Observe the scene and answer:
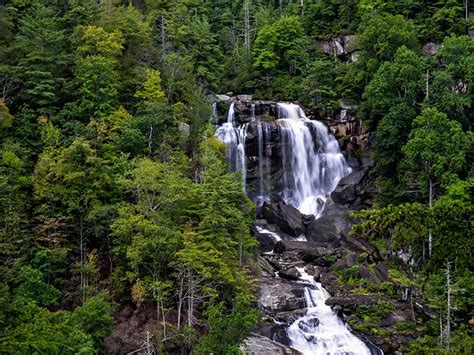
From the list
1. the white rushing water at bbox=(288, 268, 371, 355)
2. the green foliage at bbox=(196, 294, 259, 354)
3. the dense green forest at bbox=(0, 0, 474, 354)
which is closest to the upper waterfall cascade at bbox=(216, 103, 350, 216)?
the dense green forest at bbox=(0, 0, 474, 354)

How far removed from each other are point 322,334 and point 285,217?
13.2m

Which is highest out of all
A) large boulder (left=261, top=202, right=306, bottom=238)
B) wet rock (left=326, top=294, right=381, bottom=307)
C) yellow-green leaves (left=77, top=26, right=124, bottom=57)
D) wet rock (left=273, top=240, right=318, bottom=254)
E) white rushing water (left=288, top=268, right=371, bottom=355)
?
yellow-green leaves (left=77, top=26, right=124, bottom=57)

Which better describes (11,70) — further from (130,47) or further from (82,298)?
(82,298)

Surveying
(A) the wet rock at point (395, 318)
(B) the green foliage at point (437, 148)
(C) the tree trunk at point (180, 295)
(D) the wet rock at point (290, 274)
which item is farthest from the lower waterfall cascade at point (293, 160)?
(C) the tree trunk at point (180, 295)

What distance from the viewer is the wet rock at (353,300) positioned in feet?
82.5

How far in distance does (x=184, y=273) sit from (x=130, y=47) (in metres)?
21.2

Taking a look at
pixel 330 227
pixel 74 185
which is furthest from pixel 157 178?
pixel 330 227

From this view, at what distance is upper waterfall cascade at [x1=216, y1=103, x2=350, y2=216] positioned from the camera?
130ft

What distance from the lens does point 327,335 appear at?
76.8ft

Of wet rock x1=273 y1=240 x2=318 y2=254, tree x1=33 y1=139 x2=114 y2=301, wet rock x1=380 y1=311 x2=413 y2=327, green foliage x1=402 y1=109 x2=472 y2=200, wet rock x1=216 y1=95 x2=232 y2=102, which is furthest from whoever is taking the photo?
wet rock x1=216 y1=95 x2=232 y2=102

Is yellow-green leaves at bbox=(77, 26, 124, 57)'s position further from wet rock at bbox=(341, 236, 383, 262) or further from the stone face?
wet rock at bbox=(341, 236, 383, 262)

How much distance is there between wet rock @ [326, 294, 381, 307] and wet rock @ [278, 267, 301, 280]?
310 cm

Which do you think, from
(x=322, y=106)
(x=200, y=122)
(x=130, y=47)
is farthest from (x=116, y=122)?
(x=322, y=106)

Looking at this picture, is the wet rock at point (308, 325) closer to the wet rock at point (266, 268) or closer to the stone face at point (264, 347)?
the stone face at point (264, 347)
